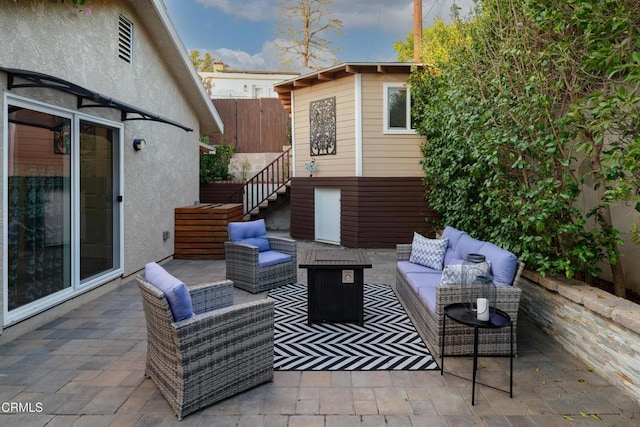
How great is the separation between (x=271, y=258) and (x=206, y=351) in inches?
128

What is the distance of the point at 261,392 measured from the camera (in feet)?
9.73

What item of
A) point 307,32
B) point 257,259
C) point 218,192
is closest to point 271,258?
point 257,259

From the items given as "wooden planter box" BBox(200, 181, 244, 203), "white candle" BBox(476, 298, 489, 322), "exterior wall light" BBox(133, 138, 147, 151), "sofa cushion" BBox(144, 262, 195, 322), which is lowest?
"white candle" BBox(476, 298, 489, 322)

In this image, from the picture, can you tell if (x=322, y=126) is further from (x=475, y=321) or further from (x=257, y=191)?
(x=475, y=321)

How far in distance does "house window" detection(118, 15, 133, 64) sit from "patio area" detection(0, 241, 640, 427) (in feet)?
14.4

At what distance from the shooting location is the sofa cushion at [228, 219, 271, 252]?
6234mm

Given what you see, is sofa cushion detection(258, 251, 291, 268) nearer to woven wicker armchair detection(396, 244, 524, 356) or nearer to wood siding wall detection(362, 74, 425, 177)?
woven wicker armchair detection(396, 244, 524, 356)

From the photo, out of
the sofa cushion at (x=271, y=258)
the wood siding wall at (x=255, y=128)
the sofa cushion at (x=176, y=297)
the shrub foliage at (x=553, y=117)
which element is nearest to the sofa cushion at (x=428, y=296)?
the shrub foliage at (x=553, y=117)

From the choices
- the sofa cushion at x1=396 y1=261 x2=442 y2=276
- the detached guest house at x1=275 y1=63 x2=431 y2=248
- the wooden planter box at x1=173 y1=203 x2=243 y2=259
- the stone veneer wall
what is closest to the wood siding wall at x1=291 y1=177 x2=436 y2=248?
the detached guest house at x1=275 y1=63 x2=431 y2=248

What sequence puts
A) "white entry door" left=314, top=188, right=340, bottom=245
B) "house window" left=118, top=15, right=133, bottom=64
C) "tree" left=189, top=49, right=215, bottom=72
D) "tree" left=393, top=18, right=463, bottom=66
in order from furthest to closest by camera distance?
1. "tree" left=189, top=49, right=215, bottom=72
2. "white entry door" left=314, top=188, right=340, bottom=245
3. "house window" left=118, top=15, right=133, bottom=64
4. "tree" left=393, top=18, right=463, bottom=66

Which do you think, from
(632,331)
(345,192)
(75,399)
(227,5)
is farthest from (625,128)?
(227,5)

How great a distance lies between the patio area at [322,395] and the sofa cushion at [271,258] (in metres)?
2.20

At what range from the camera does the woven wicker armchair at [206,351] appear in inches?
103

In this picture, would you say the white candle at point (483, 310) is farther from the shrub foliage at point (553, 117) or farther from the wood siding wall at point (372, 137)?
the wood siding wall at point (372, 137)
